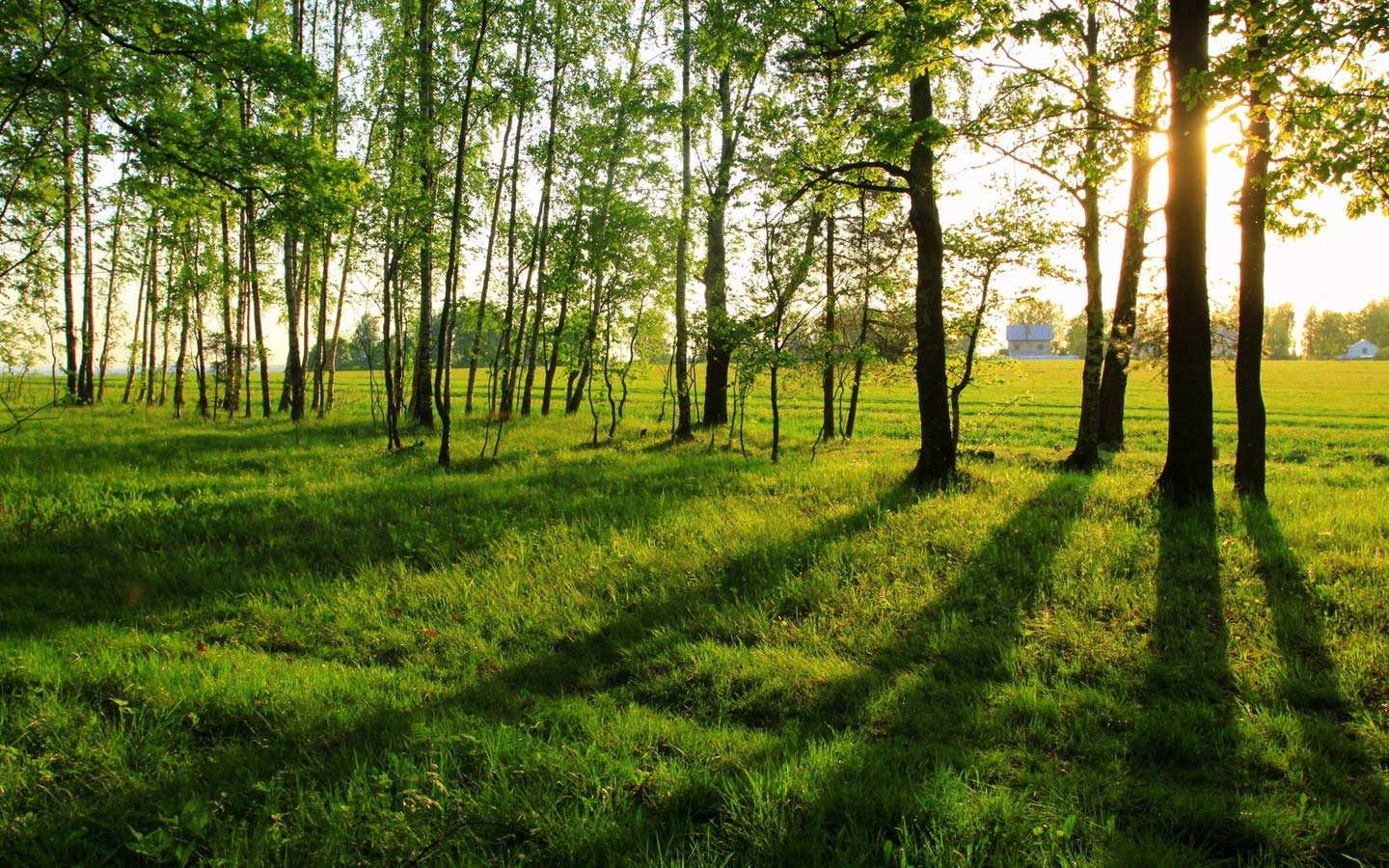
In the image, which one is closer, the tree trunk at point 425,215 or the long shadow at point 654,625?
the long shadow at point 654,625

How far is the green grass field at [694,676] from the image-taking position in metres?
2.78

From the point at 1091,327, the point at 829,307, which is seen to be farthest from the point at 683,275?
the point at 1091,327

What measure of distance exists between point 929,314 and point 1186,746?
276 inches

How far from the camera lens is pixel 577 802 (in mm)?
2930

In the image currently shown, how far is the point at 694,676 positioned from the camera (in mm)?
4363

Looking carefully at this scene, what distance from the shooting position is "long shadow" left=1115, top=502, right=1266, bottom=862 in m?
2.76

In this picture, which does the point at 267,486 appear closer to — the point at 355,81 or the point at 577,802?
the point at 577,802

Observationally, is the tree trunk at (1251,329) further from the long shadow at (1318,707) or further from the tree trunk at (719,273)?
the tree trunk at (719,273)

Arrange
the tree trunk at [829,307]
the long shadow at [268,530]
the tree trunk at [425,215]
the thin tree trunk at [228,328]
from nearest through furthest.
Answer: the long shadow at [268,530], the tree trunk at [425,215], the tree trunk at [829,307], the thin tree trunk at [228,328]

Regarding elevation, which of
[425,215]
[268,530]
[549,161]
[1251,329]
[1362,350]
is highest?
[1362,350]

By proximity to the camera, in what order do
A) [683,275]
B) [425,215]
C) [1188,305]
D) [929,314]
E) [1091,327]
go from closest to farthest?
[1188,305], [929,314], [1091,327], [425,215], [683,275]

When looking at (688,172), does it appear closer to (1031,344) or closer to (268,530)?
(268,530)

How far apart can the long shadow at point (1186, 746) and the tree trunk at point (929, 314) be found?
3.93 meters

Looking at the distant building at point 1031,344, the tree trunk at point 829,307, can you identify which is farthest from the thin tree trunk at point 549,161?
the distant building at point 1031,344
